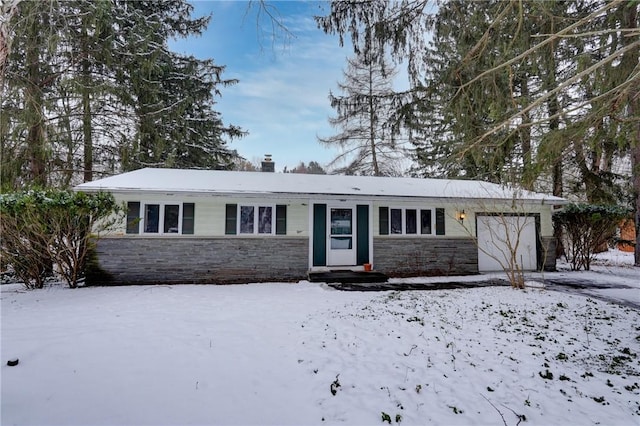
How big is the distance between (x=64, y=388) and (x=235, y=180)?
7882 mm

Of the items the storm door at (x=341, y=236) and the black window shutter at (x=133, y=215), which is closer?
the black window shutter at (x=133, y=215)

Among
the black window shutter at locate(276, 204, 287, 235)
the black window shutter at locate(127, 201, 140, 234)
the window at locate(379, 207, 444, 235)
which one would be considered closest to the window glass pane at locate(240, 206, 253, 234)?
the black window shutter at locate(276, 204, 287, 235)

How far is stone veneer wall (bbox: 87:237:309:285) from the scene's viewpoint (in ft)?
27.5

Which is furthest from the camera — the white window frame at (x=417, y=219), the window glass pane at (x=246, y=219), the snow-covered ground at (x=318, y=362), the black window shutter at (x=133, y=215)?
the white window frame at (x=417, y=219)

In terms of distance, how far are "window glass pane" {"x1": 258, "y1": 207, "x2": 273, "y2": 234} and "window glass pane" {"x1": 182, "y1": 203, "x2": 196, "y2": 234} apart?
1.90 metres

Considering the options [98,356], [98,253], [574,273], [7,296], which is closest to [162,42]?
[98,253]

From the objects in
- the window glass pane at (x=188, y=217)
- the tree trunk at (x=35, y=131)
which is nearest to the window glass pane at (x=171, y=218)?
the window glass pane at (x=188, y=217)

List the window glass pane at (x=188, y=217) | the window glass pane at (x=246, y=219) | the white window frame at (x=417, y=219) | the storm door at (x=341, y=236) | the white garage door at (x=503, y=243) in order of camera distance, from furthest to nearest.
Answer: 1. the white garage door at (x=503, y=243)
2. the white window frame at (x=417, y=219)
3. the storm door at (x=341, y=236)
4. the window glass pane at (x=246, y=219)
5. the window glass pane at (x=188, y=217)

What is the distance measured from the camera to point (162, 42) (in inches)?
531

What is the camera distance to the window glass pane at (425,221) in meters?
10.3

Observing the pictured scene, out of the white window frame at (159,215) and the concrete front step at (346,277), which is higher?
the white window frame at (159,215)

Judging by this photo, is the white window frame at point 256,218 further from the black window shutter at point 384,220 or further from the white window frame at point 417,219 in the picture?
the white window frame at point 417,219

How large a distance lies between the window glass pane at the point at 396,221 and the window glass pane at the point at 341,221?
1401 mm

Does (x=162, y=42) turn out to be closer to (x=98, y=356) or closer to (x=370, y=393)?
(x=98, y=356)
